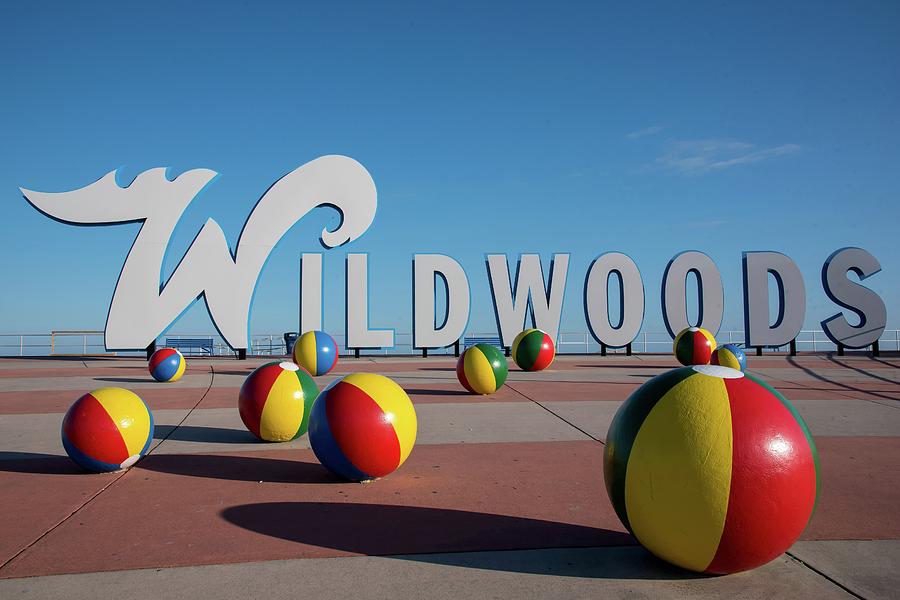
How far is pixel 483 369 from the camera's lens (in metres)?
13.1

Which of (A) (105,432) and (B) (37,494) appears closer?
(B) (37,494)

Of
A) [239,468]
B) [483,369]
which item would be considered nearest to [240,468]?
[239,468]

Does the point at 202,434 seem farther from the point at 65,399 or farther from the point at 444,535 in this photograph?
the point at 65,399

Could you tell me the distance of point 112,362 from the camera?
24797 millimetres

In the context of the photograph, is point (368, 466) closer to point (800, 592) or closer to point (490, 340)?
point (800, 592)

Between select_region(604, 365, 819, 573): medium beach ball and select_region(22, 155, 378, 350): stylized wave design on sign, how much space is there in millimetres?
21906

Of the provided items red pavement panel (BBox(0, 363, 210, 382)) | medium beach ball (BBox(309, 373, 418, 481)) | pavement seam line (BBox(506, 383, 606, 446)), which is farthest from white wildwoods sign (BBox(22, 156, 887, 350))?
medium beach ball (BBox(309, 373, 418, 481))

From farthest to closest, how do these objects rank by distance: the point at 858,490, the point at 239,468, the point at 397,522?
the point at 239,468
the point at 858,490
the point at 397,522

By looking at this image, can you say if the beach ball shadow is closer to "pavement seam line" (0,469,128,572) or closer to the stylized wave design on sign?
"pavement seam line" (0,469,128,572)

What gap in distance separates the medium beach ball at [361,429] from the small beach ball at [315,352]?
10.2 metres

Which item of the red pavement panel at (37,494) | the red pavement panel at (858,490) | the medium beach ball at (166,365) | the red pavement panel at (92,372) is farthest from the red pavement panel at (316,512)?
the red pavement panel at (92,372)

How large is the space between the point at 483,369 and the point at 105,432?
7.35 metres

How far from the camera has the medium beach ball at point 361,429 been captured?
20.9 ft

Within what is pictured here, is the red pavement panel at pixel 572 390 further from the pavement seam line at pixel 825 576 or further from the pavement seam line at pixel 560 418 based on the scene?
the pavement seam line at pixel 825 576
